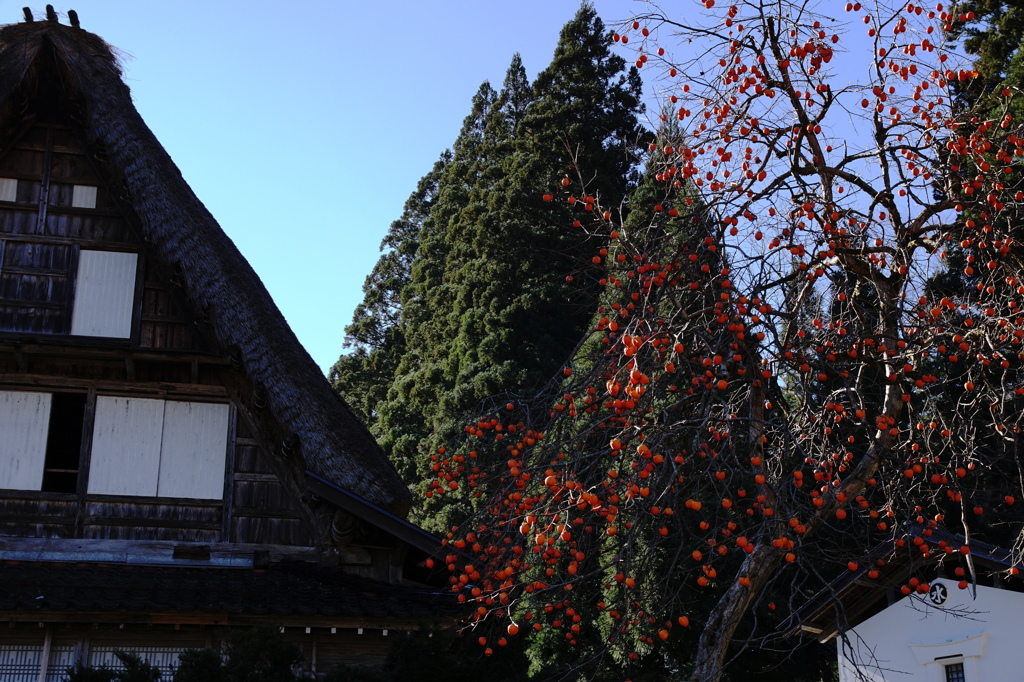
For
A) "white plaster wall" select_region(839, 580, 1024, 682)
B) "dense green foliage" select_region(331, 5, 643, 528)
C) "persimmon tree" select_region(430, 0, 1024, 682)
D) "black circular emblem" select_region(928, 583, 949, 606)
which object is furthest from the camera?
"dense green foliage" select_region(331, 5, 643, 528)

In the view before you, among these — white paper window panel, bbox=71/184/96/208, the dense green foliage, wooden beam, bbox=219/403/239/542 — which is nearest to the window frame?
wooden beam, bbox=219/403/239/542

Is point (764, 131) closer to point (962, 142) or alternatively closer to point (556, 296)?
point (962, 142)

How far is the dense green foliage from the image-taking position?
2847cm

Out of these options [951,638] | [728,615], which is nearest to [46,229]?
[728,615]

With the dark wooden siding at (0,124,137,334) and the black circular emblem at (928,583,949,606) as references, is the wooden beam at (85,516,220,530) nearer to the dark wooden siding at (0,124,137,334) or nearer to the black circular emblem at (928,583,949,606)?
the dark wooden siding at (0,124,137,334)

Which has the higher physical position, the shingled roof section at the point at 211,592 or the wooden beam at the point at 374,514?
the wooden beam at the point at 374,514

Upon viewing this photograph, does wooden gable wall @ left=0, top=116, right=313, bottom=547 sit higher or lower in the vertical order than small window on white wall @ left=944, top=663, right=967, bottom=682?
higher

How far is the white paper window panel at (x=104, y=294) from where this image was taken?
11.2m

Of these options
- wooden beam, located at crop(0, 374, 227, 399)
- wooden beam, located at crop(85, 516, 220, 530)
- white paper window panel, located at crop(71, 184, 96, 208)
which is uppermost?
white paper window panel, located at crop(71, 184, 96, 208)

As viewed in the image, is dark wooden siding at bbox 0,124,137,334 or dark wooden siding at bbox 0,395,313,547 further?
dark wooden siding at bbox 0,124,137,334

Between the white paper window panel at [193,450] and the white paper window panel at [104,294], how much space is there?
1123 mm

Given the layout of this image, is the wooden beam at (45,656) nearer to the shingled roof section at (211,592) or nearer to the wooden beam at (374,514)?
the shingled roof section at (211,592)

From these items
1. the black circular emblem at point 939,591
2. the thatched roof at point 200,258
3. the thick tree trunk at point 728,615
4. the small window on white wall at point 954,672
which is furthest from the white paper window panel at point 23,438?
the small window on white wall at point 954,672

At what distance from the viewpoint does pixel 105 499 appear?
10.6m
